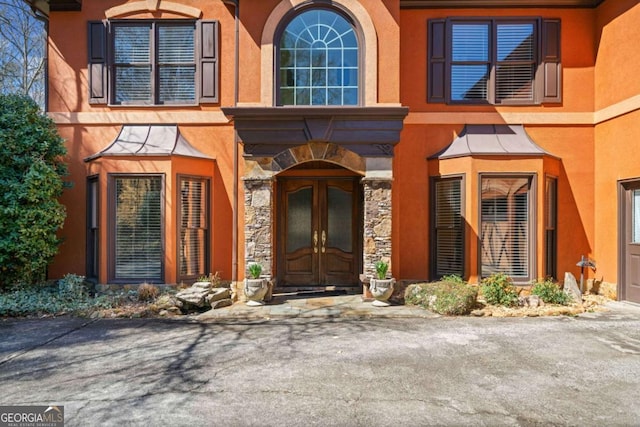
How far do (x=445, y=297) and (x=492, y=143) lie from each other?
148 inches

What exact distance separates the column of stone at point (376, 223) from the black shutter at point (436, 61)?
8.89 ft

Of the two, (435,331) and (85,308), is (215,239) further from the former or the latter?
(435,331)

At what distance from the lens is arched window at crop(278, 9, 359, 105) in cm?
813

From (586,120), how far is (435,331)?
6.62 metres

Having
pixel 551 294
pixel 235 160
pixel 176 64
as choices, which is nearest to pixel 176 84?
pixel 176 64

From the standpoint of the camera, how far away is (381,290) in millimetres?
7367

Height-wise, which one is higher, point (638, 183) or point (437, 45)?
point (437, 45)

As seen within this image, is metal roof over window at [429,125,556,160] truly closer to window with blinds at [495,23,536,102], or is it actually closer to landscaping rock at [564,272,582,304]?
window with blinds at [495,23,536,102]

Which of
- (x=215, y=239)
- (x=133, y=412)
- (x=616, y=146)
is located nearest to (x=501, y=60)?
(x=616, y=146)

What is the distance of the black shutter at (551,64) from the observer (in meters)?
8.65

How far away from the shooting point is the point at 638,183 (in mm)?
7590

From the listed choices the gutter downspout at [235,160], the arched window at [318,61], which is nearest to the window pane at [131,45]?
the gutter downspout at [235,160]

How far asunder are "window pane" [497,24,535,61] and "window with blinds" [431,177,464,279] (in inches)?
132

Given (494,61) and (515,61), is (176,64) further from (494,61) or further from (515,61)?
(515,61)
